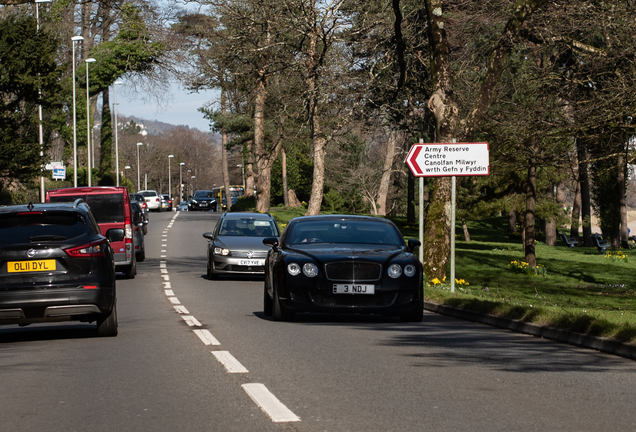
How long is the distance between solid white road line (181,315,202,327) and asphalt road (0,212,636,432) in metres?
0.03

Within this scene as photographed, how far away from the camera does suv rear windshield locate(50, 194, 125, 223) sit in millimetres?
22922

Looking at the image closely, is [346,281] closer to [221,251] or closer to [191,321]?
[191,321]

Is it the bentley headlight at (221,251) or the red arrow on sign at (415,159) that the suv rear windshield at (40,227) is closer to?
the red arrow on sign at (415,159)

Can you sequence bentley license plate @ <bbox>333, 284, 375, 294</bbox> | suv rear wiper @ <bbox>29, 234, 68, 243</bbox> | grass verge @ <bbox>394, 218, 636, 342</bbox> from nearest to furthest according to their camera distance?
suv rear wiper @ <bbox>29, 234, 68, 243</bbox> → grass verge @ <bbox>394, 218, 636, 342</bbox> → bentley license plate @ <bbox>333, 284, 375, 294</bbox>

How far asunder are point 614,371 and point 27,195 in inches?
1705

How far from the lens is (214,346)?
35.2 feet

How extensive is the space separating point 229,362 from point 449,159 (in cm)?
881

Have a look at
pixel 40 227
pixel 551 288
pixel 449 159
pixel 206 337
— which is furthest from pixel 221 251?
pixel 40 227

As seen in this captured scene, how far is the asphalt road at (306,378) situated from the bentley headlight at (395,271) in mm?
706

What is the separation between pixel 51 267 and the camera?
11188 millimetres

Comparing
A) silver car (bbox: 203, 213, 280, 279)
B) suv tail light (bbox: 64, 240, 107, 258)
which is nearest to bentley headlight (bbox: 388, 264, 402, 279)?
suv tail light (bbox: 64, 240, 107, 258)

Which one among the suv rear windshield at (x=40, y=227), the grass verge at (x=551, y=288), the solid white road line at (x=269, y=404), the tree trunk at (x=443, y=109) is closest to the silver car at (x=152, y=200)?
the grass verge at (x=551, y=288)

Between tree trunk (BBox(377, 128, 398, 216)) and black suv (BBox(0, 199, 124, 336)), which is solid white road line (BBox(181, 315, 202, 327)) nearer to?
black suv (BBox(0, 199, 124, 336))

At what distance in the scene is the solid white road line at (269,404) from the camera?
660cm
